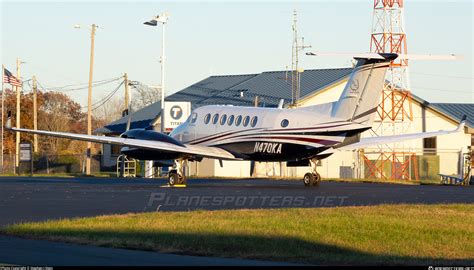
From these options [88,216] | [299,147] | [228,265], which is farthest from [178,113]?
[228,265]

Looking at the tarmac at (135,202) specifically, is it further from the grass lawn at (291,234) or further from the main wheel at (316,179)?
the main wheel at (316,179)

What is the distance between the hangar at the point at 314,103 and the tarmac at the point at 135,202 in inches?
1045

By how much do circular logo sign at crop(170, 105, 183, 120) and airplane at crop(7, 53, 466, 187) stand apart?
17.8 metres

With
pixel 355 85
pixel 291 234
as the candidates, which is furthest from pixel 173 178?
pixel 291 234

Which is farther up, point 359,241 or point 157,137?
point 157,137

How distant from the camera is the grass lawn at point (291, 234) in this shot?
698 inches

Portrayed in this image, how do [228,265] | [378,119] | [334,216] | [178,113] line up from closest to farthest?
1. [228,265]
2. [334,216]
3. [178,113]
4. [378,119]

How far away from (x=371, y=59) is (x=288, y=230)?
17107mm

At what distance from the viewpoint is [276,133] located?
39.4 meters

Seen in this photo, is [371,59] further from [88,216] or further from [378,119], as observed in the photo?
[378,119]

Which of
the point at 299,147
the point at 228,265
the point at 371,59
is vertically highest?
the point at 371,59

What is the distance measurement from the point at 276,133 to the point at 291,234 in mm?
19336

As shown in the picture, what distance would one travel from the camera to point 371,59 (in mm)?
36781

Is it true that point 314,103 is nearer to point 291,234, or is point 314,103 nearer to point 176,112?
point 176,112
